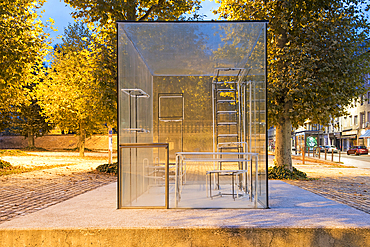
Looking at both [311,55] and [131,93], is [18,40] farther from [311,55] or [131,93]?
[311,55]

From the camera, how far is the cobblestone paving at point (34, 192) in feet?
23.1

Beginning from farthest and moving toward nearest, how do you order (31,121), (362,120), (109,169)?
1. (362,120)
2. (31,121)
3. (109,169)

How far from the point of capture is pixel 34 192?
9.23m

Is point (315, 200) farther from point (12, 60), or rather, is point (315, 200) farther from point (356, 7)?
point (12, 60)

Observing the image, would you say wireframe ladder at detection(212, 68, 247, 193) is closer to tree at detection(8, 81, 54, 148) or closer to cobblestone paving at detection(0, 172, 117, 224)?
cobblestone paving at detection(0, 172, 117, 224)

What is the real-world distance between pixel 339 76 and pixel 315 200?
624cm

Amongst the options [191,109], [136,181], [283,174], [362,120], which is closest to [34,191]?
[136,181]

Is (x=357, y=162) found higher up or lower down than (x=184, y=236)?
lower down

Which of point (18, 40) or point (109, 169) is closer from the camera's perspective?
point (18, 40)

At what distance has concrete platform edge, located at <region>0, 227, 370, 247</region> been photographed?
4.36 m

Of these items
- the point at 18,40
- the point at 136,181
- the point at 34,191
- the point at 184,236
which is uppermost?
the point at 18,40

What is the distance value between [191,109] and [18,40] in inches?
276

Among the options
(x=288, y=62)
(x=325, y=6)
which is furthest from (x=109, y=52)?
(x=325, y=6)

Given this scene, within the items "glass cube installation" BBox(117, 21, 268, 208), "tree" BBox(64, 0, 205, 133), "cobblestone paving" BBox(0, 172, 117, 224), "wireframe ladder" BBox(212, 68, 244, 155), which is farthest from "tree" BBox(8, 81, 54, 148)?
"wireframe ladder" BBox(212, 68, 244, 155)
